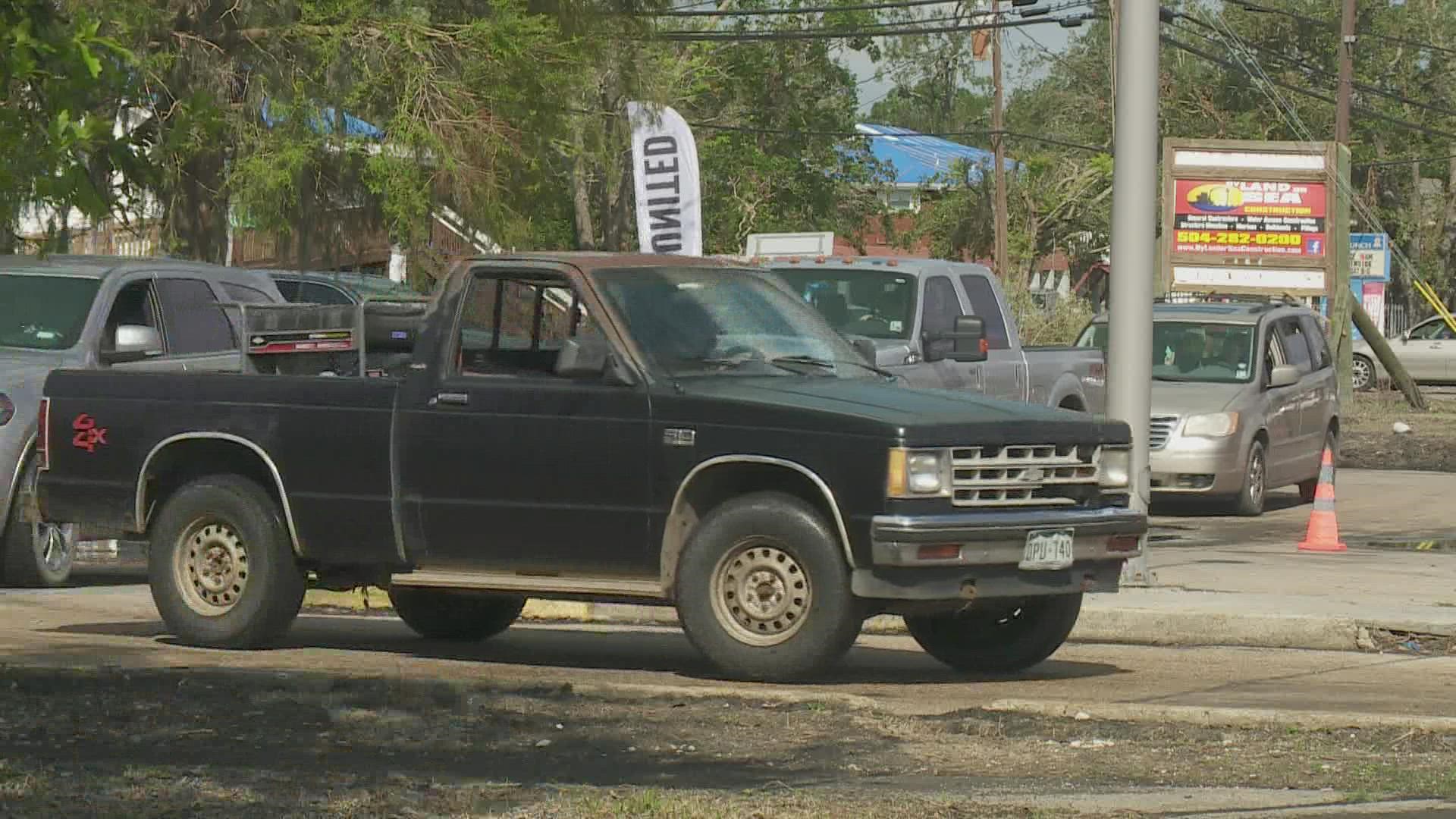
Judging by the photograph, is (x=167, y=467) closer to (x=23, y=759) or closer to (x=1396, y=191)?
(x=23, y=759)

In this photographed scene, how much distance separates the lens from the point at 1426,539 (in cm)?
1833

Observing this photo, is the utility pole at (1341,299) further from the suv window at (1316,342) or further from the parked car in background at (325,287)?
the parked car in background at (325,287)

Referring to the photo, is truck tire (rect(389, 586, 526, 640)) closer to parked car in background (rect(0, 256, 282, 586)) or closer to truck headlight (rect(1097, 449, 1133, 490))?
parked car in background (rect(0, 256, 282, 586))

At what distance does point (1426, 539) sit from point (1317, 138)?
5153 cm

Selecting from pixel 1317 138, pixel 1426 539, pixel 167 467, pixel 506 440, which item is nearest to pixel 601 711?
pixel 506 440

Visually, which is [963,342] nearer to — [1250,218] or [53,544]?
[53,544]

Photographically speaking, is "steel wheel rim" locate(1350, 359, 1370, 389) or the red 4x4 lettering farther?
"steel wheel rim" locate(1350, 359, 1370, 389)

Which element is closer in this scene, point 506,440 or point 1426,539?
point 506,440

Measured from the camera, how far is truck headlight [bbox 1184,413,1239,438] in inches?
792

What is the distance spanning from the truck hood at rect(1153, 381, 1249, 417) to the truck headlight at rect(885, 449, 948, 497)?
11.1m

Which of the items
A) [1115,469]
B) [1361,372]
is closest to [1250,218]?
[1361,372]

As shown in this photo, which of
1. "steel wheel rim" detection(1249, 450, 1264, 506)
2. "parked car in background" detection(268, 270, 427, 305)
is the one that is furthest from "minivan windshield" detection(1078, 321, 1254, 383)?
"parked car in background" detection(268, 270, 427, 305)

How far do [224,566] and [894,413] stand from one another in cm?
348

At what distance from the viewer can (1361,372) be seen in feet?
151
